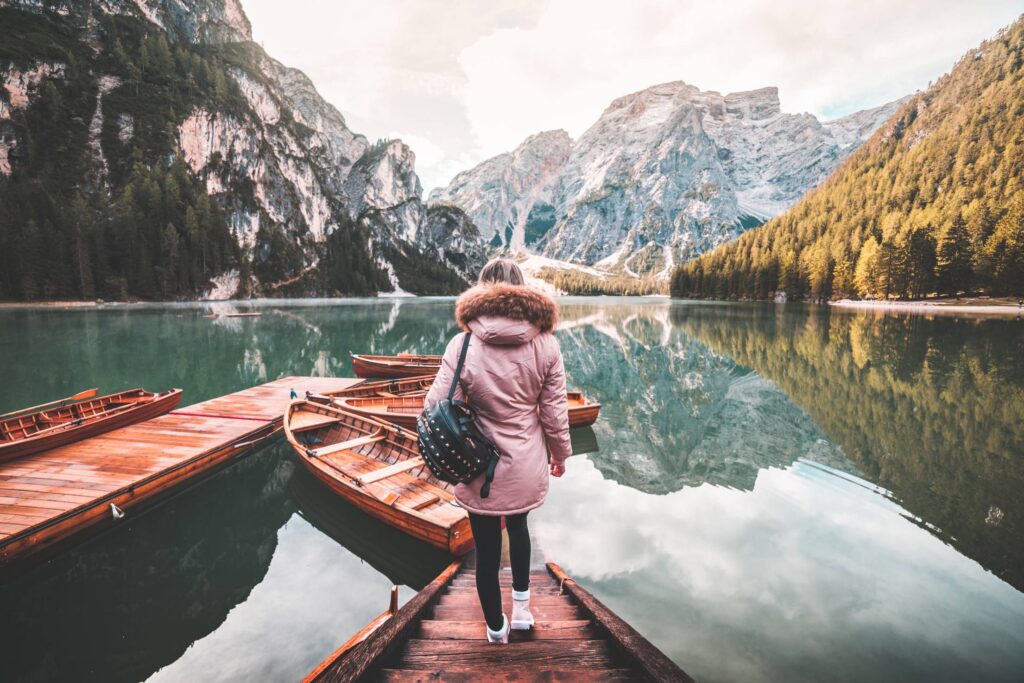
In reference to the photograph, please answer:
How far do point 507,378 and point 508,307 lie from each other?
0.51m

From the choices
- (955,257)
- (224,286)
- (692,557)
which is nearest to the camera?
(692,557)

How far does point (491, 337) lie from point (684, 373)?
2441cm

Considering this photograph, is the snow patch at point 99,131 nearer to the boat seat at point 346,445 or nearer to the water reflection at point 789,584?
the boat seat at point 346,445

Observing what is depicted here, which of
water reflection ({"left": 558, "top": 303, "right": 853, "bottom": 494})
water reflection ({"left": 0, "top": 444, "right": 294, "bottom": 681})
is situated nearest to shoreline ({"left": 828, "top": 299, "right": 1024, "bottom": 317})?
water reflection ({"left": 558, "top": 303, "right": 853, "bottom": 494})

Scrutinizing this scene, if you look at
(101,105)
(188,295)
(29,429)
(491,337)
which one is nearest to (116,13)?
(101,105)

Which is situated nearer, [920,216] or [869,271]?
[869,271]

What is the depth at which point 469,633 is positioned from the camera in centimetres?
343

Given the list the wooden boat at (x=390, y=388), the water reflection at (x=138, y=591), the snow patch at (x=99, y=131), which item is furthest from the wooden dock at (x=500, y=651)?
the snow patch at (x=99, y=131)

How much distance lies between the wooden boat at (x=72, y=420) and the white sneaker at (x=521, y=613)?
11.9m

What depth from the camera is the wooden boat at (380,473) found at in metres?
6.49

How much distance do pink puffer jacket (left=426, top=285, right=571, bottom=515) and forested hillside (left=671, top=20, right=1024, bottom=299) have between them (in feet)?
255

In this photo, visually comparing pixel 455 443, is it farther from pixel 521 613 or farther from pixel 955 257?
pixel 955 257

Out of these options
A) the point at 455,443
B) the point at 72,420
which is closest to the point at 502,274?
the point at 455,443

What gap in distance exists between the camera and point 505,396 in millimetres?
2922
